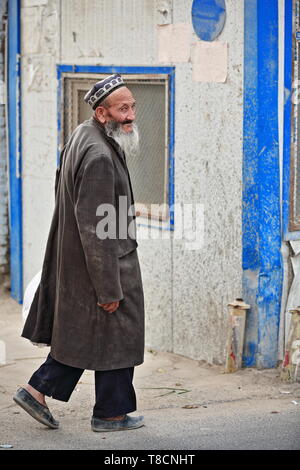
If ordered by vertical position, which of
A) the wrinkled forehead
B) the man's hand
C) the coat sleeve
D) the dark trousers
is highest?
the wrinkled forehead

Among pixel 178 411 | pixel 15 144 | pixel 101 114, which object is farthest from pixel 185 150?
pixel 15 144

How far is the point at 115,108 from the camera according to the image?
5266 mm

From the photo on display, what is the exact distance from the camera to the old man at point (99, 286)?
16.7ft

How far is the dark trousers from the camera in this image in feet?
17.3

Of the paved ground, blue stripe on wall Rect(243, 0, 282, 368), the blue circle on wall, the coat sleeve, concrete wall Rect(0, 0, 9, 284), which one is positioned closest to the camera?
the coat sleeve

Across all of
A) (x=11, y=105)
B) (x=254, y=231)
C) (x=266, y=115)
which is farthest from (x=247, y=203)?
(x=11, y=105)

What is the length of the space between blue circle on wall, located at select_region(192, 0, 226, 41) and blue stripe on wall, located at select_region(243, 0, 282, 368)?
0.25 meters

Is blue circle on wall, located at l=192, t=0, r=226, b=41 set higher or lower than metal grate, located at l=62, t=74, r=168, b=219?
higher

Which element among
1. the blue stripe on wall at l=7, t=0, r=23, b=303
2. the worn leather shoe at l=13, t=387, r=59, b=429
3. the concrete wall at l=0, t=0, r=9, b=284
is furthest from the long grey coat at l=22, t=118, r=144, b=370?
the concrete wall at l=0, t=0, r=9, b=284

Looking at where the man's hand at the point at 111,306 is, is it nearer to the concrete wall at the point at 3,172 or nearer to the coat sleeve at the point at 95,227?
the coat sleeve at the point at 95,227

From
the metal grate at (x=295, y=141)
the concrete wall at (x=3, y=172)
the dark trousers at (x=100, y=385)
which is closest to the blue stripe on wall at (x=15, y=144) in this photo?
the concrete wall at (x=3, y=172)

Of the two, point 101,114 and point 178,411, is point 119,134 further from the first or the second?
point 178,411

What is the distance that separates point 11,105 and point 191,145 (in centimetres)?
241

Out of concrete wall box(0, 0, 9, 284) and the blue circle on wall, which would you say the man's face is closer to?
the blue circle on wall
